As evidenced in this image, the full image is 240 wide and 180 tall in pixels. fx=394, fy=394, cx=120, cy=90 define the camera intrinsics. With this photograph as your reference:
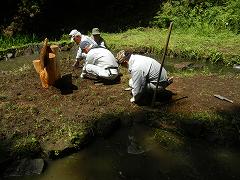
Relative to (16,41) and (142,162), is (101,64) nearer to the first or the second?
(142,162)

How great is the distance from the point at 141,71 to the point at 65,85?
2.69 metres

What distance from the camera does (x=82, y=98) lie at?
9633mm

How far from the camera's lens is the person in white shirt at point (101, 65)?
10398mm

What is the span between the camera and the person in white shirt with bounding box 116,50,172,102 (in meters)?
8.62

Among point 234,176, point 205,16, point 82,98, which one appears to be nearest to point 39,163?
Result: point 82,98

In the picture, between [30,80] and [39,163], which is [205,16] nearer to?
[30,80]

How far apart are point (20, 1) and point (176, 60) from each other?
867cm

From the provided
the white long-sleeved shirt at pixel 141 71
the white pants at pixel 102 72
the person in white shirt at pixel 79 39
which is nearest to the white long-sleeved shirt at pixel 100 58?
the white pants at pixel 102 72

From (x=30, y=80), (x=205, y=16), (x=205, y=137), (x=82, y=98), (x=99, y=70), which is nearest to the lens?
(x=205, y=137)

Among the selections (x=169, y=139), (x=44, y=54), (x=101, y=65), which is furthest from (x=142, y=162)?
(x=44, y=54)

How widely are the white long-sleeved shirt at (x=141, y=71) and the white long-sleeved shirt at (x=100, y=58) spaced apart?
1.78m

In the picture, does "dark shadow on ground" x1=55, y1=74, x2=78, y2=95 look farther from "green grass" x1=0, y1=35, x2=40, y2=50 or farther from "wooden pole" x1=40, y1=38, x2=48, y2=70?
"green grass" x1=0, y1=35, x2=40, y2=50

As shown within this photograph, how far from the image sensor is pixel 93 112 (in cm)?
884

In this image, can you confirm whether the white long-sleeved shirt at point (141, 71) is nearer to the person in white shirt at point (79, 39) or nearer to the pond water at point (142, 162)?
the pond water at point (142, 162)
